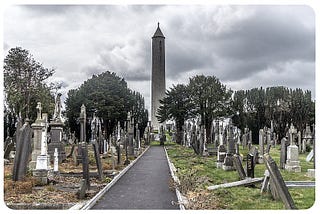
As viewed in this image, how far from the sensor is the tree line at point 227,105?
151 ft

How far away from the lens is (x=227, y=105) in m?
55.7

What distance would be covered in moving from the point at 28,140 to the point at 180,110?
1744 inches

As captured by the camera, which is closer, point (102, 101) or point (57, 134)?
point (57, 134)

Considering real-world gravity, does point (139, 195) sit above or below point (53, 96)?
below

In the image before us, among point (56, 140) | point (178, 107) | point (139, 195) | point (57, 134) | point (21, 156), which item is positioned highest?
point (178, 107)

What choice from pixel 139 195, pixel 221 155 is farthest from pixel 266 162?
pixel 221 155

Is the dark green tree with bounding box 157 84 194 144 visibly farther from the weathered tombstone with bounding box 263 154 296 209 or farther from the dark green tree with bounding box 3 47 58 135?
the weathered tombstone with bounding box 263 154 296 209

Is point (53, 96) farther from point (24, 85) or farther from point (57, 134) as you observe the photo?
point (57, 134)

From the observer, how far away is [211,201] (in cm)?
974

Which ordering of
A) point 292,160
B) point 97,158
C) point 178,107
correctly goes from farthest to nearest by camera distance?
point 178,107, point 292,160, point 97,158

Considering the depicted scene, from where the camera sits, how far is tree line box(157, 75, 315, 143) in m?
46.1

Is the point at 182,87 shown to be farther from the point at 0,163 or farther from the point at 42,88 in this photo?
the point at 0,163

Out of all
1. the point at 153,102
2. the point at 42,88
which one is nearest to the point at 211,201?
the point at 42,88

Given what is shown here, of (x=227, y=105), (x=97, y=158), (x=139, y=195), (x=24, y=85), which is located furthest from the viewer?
(x=227, y=105)
